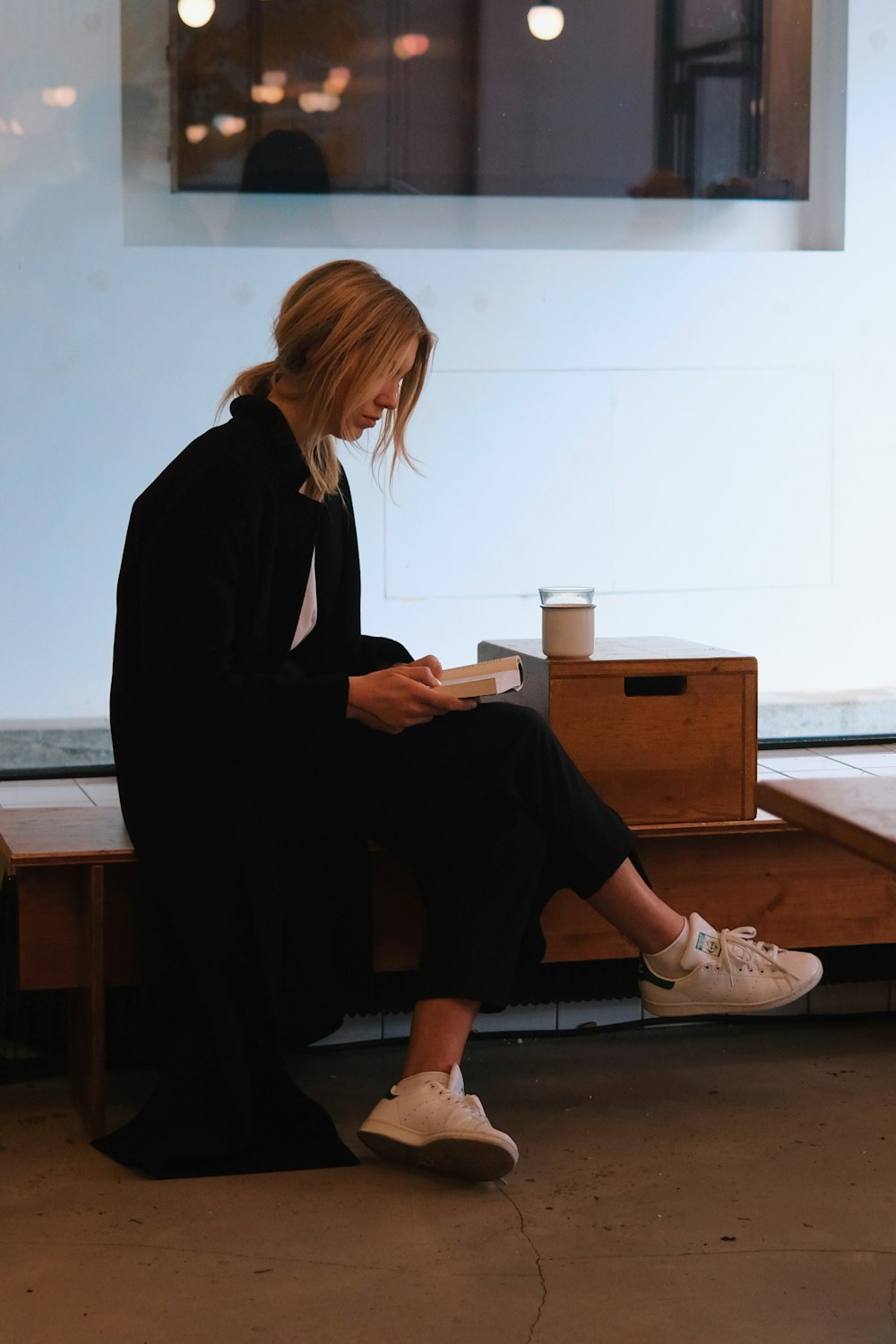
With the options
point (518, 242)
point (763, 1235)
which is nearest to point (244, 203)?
point (518, 242)

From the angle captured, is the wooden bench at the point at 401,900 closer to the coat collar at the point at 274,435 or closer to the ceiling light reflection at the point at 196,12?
the coat collar at the point at 274,435

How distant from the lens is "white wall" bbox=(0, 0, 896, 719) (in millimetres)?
3035

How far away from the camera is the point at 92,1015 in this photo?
2.20m

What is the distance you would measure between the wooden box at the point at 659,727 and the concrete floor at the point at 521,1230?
0.46m

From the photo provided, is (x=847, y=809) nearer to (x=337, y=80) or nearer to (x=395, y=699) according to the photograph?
(x=395, y=699)

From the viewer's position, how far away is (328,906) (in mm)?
2256

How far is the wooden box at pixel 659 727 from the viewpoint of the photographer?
2.39 meters

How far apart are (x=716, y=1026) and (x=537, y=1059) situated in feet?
1.19

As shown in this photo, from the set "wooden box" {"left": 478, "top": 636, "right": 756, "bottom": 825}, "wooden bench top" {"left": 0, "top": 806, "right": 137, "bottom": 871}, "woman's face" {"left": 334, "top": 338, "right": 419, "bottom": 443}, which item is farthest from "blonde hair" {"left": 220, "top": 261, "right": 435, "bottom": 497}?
"wooden bench top" {"left": 0, "top": 806, "right": 137, "bottom": 871}

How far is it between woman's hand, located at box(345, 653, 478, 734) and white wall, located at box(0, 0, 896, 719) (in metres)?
1.17

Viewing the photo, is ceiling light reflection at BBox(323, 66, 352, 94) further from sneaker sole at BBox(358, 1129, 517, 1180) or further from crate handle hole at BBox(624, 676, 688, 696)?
sneaker sole at BBox(358, 1129, 517, 1180)

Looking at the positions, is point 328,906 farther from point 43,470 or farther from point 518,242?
point 518,242

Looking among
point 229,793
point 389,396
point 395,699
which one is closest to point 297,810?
point 229,793

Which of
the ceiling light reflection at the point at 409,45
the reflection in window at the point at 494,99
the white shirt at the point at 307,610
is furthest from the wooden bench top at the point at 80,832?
the ceiling light reflection at the point at 409,45
